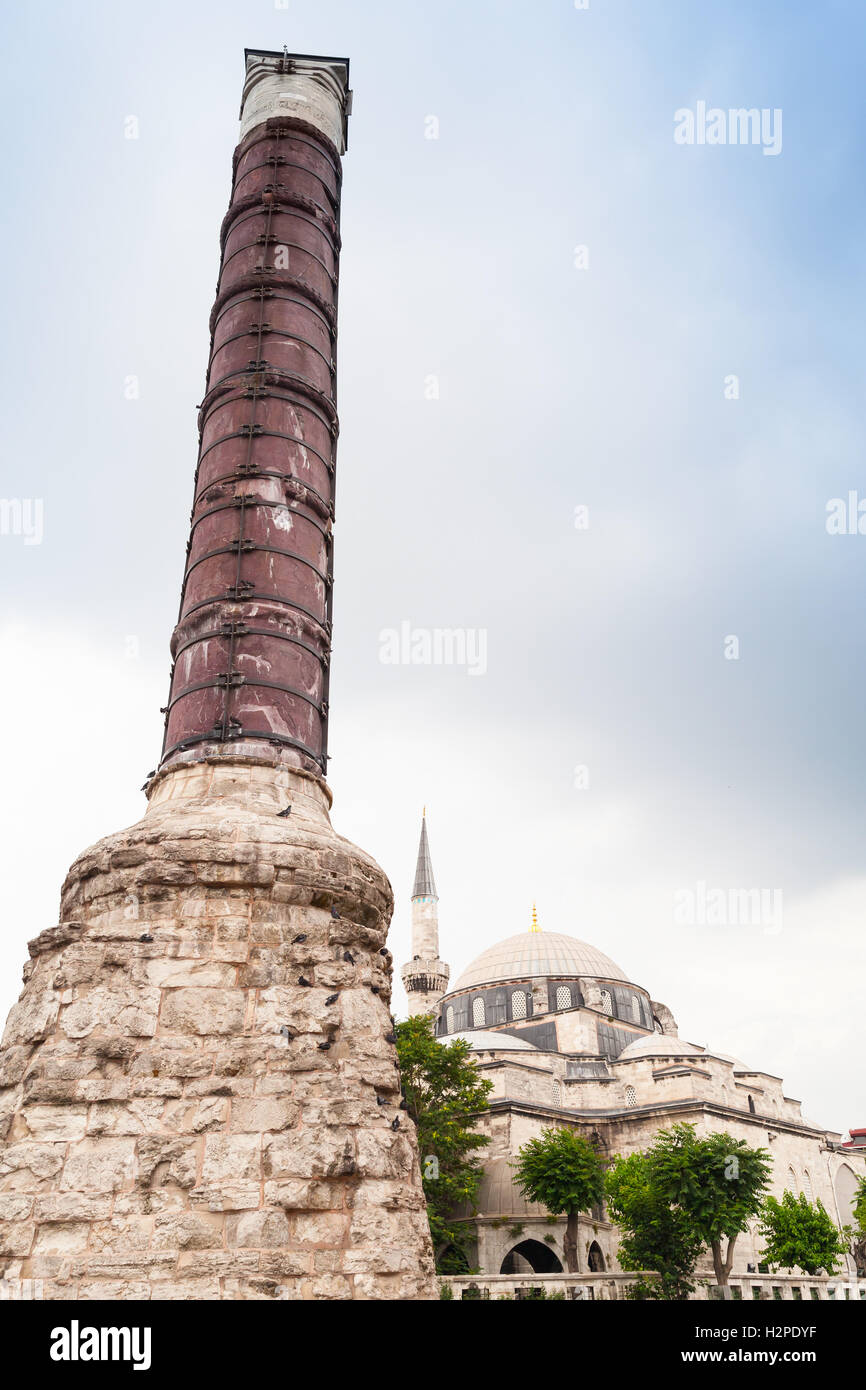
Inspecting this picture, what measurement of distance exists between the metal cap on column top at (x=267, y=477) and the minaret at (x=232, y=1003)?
3 centimetres

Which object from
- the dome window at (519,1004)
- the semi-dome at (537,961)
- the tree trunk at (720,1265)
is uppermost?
the semi-dome at (537,961)

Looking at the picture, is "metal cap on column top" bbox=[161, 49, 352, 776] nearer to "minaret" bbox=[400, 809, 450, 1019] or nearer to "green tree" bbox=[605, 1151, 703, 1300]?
"green tree" bbox=[605, 1151, 703, 1300]

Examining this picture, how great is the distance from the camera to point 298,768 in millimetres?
7871

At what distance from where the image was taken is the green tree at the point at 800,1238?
25.2 meters

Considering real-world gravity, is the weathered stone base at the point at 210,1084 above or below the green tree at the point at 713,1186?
above

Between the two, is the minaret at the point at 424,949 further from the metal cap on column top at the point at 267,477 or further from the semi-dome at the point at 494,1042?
the metal cap on column top at the point at 267,477

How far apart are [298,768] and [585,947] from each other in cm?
3975

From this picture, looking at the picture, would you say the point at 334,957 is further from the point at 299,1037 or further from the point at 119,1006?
the point at 119,1006

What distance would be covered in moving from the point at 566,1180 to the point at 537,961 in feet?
58.9

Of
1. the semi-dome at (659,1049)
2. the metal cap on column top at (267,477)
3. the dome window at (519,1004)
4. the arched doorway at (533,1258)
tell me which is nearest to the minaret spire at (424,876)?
the dome window at (519,1004)

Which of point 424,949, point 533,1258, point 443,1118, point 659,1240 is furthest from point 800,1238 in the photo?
point 424,949

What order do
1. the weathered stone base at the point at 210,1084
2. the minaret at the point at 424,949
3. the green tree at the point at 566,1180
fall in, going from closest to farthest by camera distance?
the weathered stone base at the point at 210,1084 < the green tree at the point at 566,1180 < the minaret at the point at 424,949
